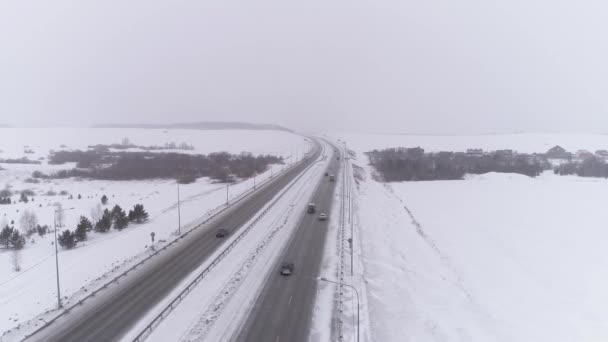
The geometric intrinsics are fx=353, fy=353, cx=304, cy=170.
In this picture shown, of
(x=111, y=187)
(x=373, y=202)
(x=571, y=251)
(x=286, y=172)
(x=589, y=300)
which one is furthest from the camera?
(x=286, y=172)

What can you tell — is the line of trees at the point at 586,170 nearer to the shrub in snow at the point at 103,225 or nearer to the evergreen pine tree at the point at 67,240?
the shrub in snow at the point at 103,225

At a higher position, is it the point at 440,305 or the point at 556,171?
the point at 556,171

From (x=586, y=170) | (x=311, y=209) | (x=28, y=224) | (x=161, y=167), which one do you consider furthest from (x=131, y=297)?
(x=586, y=170)

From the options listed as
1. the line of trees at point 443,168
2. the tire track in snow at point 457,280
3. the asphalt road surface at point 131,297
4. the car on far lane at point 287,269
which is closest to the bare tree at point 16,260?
the asphalt road surface at point 131,297

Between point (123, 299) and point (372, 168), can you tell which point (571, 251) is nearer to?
point (123, 299)

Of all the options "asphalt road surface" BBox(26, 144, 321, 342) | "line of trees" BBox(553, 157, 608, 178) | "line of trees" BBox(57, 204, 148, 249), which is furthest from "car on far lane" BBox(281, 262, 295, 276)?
"line of trees" BBox(553, 157, 608, 178)

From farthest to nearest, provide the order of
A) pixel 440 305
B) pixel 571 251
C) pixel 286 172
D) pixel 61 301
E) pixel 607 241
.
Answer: pixel 286 172 < pixel 607 241 < pixel 571 251 < pixel 440 305 < pixel 61 301

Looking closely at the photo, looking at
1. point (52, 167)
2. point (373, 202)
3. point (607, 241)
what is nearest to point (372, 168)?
point (373, 202)

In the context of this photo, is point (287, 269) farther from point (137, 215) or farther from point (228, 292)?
point (137, 215)
